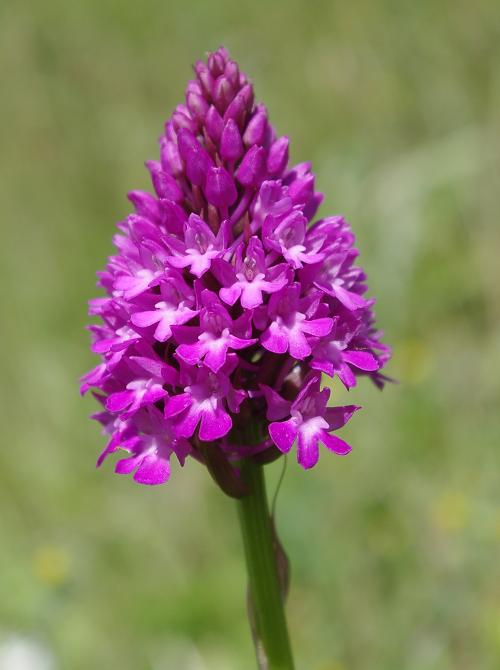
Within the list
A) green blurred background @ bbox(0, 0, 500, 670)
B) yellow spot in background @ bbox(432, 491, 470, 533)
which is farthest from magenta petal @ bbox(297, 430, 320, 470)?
yellow spot in background @ bbox(432, 491, 470, 533)

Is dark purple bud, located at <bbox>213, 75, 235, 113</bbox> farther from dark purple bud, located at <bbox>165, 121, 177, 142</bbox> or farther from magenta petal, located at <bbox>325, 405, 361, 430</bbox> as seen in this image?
magenta petal, located at <bbox>325, 405, 361, 430</bbox>

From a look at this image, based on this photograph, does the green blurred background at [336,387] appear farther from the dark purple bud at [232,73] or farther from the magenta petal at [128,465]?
the dark purple bud at [232,73]

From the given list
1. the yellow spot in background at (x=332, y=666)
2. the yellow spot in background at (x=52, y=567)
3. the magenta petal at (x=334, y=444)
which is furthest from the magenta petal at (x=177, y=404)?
the yellow spot in background at (x=52, y=567)

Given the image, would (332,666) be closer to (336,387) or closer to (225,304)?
(336,387)

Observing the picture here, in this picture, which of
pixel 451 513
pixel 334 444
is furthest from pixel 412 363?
pixel 334 444

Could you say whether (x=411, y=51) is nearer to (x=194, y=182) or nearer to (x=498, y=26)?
(x=498, y=26)

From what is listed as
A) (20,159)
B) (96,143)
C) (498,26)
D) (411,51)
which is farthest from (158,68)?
(498,26)
